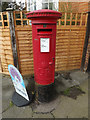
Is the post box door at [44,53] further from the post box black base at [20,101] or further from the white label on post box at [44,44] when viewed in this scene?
the post box black base at [20,101]

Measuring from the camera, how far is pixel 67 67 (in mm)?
4477

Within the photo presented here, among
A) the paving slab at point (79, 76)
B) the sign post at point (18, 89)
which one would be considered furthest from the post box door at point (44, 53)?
the paving slab at point (79, 76)

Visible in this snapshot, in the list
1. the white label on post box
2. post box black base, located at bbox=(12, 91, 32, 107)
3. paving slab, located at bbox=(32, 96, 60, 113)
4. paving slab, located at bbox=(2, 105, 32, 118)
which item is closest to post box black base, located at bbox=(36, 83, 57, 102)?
Answer: paving slab, located at bbox=(32, 96, 60, 113)

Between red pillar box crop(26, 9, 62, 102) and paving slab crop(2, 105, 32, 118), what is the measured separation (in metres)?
0.82

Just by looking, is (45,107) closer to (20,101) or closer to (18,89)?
(20,101)

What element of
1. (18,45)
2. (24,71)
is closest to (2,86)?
(24,71)

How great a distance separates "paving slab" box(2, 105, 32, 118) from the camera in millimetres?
2336

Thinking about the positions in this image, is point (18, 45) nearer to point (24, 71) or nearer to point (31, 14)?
point (24, 71)

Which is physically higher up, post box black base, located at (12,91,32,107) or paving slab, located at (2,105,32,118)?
post box black base, located at (12,91,32,107)

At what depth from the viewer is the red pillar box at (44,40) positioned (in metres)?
1.87

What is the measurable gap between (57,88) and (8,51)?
96.2 inches

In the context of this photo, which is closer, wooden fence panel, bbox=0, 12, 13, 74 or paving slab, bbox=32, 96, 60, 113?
paving slab, bbox=32, 96, 60, 113

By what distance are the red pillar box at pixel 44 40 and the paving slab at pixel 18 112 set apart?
2.69 feet

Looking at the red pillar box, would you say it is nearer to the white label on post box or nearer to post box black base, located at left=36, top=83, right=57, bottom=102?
the white label on post box
